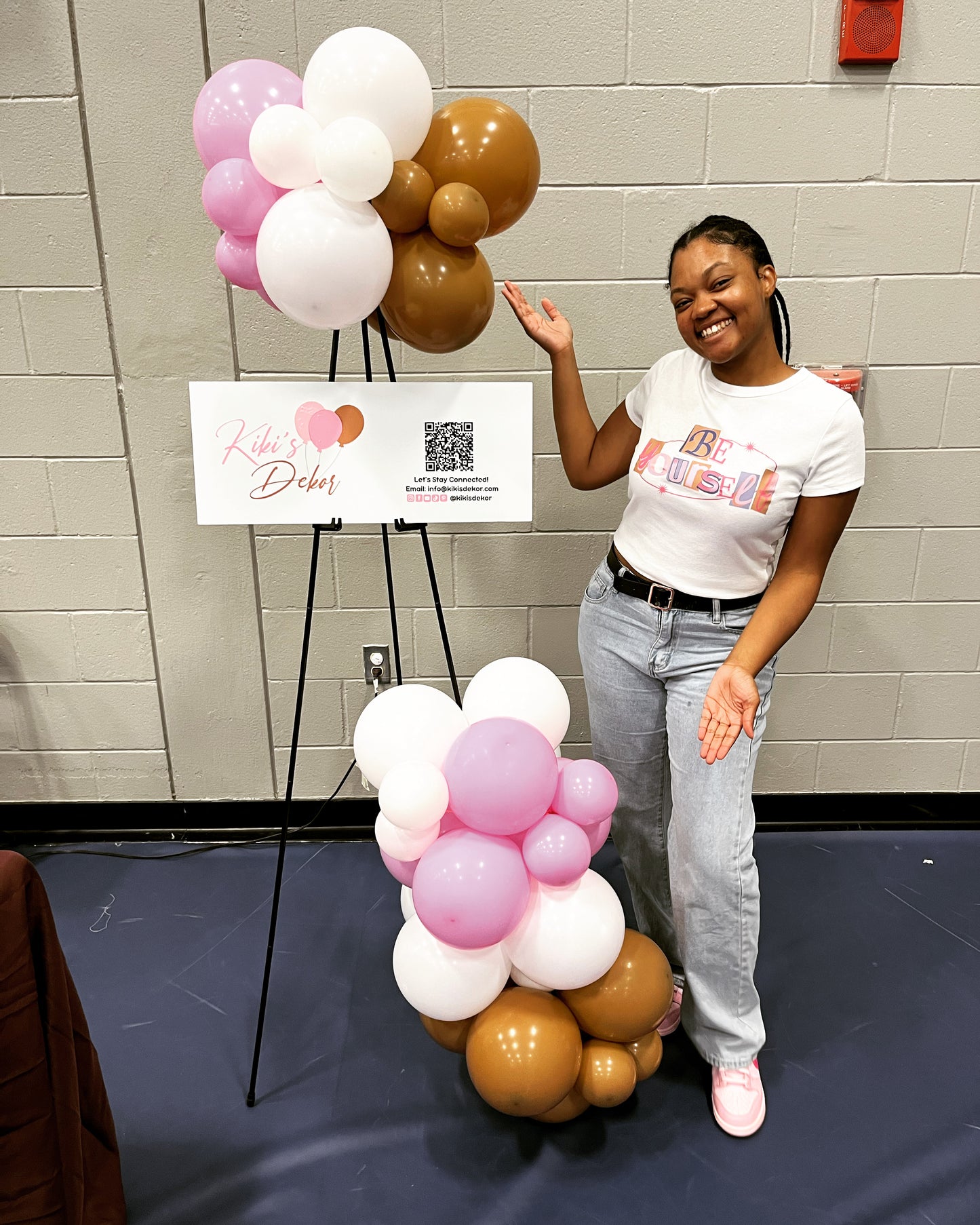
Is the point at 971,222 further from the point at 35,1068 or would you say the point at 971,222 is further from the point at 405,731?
the point at 35,1068

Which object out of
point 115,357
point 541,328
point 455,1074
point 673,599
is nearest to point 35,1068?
point 455,1074

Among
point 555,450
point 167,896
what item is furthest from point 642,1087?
point 555,450

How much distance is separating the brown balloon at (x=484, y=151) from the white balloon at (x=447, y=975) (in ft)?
3.78

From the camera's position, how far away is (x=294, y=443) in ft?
4.51

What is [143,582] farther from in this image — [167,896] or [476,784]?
[476,784]

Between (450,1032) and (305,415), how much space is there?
1079mm

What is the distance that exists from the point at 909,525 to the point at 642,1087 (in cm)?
143

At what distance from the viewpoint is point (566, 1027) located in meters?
1.42

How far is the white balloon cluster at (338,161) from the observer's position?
116 cm

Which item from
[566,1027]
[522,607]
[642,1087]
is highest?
[522,607]

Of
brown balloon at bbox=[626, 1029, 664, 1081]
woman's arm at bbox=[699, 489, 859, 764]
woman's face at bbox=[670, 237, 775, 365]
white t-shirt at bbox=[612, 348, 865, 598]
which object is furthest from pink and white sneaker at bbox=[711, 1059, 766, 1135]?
woman's face at bbox=[670, 237, 775, 365]

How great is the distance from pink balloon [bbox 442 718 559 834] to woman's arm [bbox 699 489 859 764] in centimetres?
27

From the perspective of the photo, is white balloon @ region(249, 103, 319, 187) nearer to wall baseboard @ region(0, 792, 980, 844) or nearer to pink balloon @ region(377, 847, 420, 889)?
pink balloon @ region(377, 847, 420, 889)

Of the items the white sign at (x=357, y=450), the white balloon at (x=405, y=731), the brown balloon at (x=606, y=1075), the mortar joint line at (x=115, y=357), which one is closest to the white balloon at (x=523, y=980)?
the brown balloon at (x=606, y=1075)
